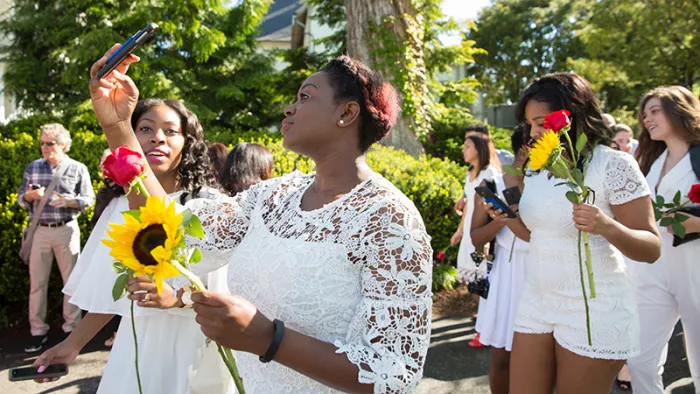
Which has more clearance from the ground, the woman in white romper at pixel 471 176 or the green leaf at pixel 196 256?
the green leaf at pixel 196 256

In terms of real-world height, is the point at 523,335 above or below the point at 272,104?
below

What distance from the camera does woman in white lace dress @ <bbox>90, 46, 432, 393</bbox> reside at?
1.57m

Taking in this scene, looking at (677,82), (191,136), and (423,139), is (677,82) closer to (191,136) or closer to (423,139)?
(423,139)

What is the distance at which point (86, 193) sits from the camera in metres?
6.26

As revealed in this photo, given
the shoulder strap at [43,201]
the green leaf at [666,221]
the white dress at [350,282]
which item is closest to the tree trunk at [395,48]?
the shoulder strap at [43,201]

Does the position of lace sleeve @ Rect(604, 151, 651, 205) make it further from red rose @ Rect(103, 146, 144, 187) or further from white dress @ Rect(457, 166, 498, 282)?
white dress @ Rect(457, 166, 498, 282)

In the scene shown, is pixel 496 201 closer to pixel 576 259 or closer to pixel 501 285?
pixel 576 259

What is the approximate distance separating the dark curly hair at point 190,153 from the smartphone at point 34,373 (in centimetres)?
97

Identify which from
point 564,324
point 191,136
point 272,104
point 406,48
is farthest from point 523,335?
point 272,104

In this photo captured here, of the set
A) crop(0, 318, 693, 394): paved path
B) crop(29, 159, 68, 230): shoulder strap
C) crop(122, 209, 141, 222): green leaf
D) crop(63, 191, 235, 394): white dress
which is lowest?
crop(0, 318, 693, 394): paved path

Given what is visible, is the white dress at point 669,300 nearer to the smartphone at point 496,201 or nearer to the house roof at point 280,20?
the smartphone at point 496,201

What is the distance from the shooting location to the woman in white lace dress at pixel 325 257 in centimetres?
157

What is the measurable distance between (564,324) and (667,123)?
7.43ft

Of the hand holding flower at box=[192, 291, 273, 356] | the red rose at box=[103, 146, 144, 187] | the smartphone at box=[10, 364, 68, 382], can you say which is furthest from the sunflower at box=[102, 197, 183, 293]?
the smartphone at box=[10, 364, 68, 382]
